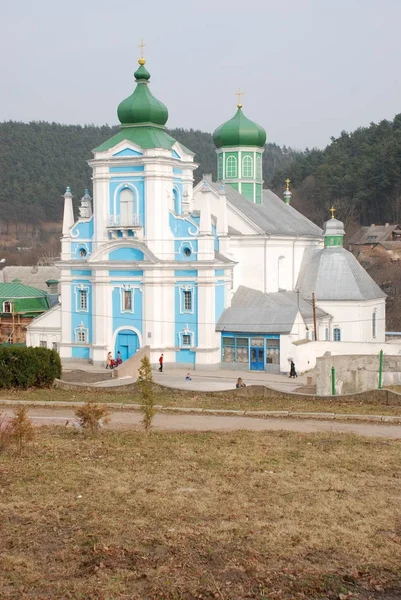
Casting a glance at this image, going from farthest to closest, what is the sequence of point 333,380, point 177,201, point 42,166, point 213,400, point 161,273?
1. point 42,166
2. point 177,201
3. point 161,273
4. point 333,380
5. point 213,400

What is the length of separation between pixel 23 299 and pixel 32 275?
12.1 metres

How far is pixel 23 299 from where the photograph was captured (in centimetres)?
4291

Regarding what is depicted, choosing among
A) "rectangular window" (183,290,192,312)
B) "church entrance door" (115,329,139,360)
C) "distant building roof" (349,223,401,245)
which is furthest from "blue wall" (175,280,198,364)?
"distant building roof" (349,223,401,245)

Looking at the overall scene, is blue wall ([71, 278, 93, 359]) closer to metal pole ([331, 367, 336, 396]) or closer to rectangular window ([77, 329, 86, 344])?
rectangular window ([77, 329, 86, 344])

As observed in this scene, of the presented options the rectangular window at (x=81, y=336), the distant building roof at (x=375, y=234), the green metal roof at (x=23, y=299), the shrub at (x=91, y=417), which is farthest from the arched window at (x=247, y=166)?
the distant building roof at (x=375, y=234)

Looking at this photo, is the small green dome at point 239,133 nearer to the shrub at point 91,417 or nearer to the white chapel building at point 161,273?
the white chapel building at point 161,273

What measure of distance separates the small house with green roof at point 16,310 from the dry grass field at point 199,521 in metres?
27.2

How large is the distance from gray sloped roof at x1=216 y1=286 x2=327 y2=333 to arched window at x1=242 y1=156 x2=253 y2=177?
7.97 metres

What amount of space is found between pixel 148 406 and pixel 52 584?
8.50 metres

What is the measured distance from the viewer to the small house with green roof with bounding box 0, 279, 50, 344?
42.4m

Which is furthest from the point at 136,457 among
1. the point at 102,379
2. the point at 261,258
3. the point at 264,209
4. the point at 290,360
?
the point at 264,209

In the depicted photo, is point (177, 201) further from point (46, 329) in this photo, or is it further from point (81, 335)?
point (46, 329)

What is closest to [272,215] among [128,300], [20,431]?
[128,300]

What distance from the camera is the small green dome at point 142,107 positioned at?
35719mm
